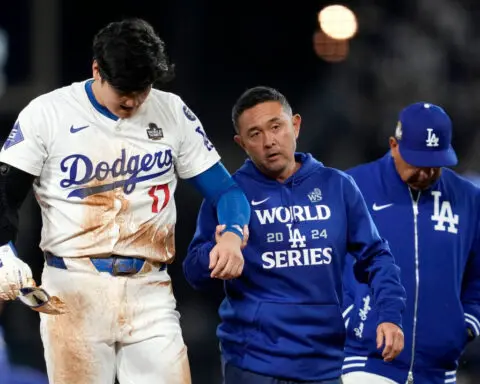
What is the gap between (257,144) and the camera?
17.6 feet

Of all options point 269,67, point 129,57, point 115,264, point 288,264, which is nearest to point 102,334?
point 115,264

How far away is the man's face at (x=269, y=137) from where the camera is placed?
534 centimetres

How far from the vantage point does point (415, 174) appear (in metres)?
5.93

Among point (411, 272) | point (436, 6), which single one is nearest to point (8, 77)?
point (436, 6)

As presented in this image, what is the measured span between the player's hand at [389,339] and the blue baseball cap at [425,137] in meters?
0.98

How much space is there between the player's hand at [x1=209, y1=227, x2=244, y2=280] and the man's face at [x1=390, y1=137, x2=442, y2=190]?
4.41 ft

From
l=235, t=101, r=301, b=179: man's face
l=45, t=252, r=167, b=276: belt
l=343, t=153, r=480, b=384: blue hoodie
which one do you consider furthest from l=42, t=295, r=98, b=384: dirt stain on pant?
l=343, t=153, r=480, b=384: blue hoodie

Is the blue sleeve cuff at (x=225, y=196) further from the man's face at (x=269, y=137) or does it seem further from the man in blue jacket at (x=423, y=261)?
the man in blue jacket at (x=423, y=261)

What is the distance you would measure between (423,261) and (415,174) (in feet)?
1.26

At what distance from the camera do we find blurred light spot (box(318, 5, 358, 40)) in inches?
462

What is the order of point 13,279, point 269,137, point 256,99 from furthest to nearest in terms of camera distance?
point 256,99
point 269,137
point 13,279

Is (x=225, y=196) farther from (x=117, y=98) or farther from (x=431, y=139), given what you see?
(x=431, y=139)

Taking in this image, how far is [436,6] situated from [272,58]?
1608 mm

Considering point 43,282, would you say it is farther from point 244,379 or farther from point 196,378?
point 196,378
